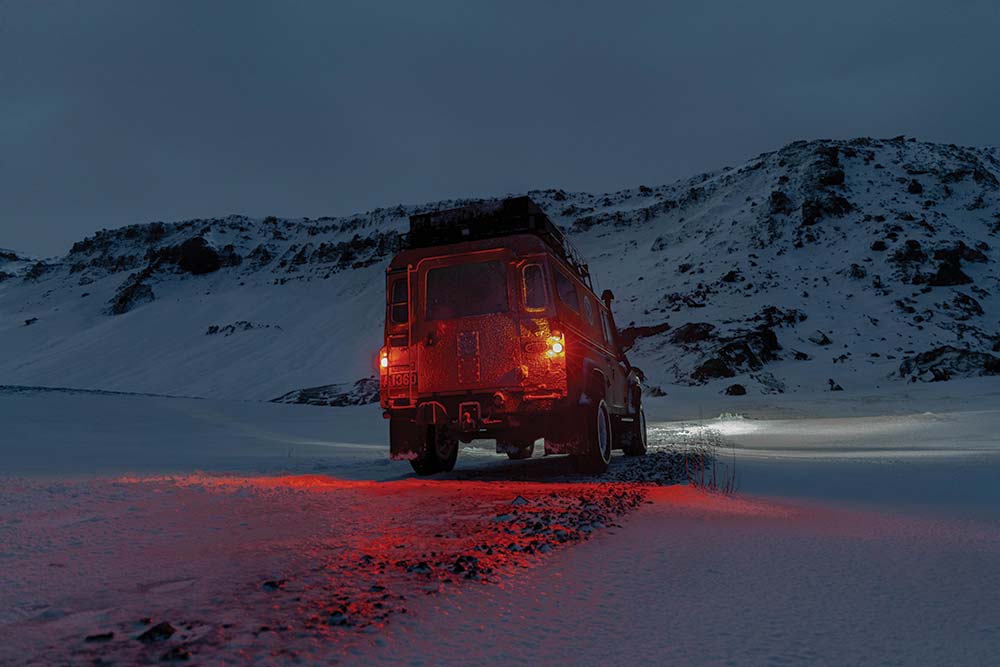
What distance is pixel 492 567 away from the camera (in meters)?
3.21

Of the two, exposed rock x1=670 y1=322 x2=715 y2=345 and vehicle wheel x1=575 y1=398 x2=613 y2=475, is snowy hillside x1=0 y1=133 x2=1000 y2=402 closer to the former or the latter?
exposed rock x1=670 y1=322 x2=715 y2=345

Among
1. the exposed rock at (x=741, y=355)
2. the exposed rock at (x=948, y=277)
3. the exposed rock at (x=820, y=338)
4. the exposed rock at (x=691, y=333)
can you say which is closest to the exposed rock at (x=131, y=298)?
the exposed rock at (x=691, y=333)

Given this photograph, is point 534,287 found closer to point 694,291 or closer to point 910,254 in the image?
point 694,291

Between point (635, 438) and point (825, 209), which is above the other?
point (825, 209)

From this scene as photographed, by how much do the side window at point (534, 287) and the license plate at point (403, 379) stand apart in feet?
5.60

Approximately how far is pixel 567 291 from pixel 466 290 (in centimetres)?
144

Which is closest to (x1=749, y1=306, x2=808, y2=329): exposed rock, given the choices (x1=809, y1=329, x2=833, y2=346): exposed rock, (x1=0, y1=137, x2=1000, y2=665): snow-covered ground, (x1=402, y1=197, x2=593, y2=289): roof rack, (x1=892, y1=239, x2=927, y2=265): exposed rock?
(x1=809, y1=329, x2=833, y2=346): exposed rock

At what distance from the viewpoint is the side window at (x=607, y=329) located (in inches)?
429

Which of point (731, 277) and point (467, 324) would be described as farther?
point (731, 277)

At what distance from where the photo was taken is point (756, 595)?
2.75 meters

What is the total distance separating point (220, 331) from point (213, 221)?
33192mm

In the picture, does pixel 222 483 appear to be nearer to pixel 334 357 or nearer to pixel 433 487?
pixel 433 487

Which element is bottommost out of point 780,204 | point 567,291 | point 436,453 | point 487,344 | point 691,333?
point 436,453

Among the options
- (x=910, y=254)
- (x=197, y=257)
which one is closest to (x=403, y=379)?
(x=910, y=254)
